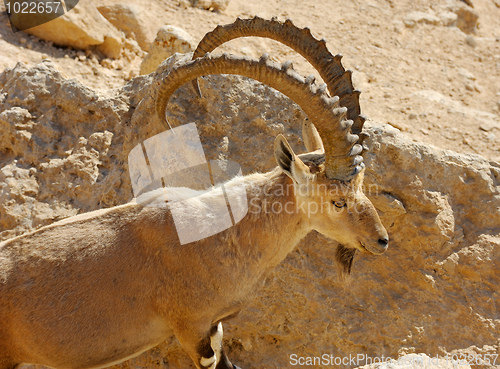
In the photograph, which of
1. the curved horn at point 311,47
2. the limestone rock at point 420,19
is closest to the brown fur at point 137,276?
the curved horn at point 311,47

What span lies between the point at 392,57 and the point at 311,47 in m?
8.06

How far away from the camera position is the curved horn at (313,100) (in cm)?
403

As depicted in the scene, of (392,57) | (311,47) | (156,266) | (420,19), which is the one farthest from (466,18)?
(156,266)

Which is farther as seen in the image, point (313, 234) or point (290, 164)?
point (313, 234)

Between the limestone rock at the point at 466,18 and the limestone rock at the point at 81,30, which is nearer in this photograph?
the limestone rock at the point at 81,30

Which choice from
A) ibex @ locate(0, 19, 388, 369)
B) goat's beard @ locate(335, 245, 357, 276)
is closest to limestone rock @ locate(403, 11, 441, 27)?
goat's beard @ locate(335, 245, 357, 276)

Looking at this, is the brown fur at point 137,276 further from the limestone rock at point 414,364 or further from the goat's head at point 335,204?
the limestone rock at point 414,364

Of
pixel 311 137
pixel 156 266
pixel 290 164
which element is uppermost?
pixel 290 164

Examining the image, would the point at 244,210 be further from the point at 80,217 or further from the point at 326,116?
the point at 80,217

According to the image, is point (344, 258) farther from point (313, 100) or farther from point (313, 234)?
point (313, 100)

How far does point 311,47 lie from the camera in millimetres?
4941

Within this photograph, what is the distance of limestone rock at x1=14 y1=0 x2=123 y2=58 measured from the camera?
10.7m

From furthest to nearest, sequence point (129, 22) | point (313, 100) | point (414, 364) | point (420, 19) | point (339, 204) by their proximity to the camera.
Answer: point (420, 19)
point (129, 22)
point (339, 204)
point (414, 364)
point (313, 100)

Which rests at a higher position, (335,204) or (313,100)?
(313,100)
